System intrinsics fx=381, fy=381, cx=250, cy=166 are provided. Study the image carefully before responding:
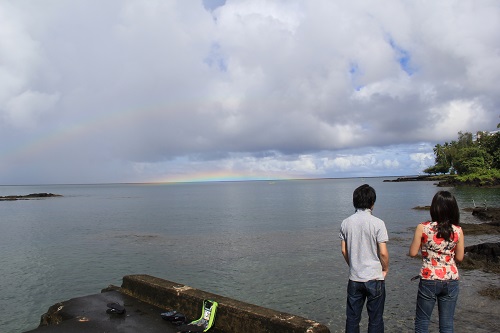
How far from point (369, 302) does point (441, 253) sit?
1.20 metres

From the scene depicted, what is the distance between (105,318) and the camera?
267 inches

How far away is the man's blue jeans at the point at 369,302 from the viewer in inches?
209

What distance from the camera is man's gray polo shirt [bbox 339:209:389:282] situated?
5.27 metres

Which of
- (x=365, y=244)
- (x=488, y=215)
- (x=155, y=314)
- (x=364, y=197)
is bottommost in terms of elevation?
(x=488, y=215)

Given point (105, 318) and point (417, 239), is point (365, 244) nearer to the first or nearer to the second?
point (417, 239)

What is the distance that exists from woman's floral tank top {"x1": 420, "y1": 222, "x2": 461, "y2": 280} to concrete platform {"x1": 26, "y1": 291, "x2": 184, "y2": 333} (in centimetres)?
406

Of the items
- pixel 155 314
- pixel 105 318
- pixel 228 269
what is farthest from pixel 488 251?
pixel 105 318

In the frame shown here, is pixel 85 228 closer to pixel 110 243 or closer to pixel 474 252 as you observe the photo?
pixel 110 243

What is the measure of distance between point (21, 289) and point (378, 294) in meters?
14.9

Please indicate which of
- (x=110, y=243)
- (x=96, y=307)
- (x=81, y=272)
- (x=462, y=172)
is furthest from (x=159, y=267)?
(x=462, y=172)

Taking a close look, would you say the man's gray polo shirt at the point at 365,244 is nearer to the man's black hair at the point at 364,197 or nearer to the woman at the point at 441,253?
the man's black hair at the point at 364,197

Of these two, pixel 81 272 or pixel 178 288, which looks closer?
pixel 178 288

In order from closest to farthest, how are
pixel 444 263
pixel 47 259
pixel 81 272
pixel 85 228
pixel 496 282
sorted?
pixel 444 263
pixel 496 282
pixel 81 272
pixel 47 259
pixel 85 228

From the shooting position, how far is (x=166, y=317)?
6594 millimetres
